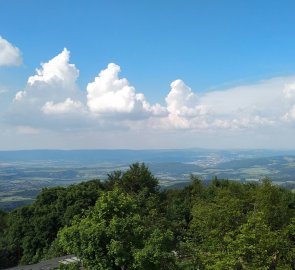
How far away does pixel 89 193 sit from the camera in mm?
58406

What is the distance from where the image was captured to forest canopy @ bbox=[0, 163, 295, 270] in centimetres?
2370

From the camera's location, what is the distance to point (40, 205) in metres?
59.8

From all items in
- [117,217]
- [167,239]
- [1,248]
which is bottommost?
[1,248]

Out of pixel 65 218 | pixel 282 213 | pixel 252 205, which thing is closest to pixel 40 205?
pixel 65 218

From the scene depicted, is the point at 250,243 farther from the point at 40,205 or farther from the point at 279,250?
the point at 40,205

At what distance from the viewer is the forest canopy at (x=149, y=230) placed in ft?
77.8

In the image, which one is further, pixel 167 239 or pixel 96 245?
pixel 167 239

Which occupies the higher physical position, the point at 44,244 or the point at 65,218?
the point at 65,218

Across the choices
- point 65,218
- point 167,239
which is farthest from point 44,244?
point 167,239

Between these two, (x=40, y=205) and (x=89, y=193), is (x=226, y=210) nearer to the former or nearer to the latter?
(x=89, y=193)

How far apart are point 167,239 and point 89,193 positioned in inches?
1333

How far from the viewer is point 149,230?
87.0 feet

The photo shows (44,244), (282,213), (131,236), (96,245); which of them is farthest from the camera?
(44,244)

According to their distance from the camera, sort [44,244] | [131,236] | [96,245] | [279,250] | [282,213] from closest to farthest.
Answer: [96,245], [131,236], [279,250], [282,213], [44,244]
